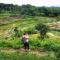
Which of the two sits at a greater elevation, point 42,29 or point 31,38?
point 42,29

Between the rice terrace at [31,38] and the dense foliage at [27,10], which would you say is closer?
the rice terrace at [31,38]

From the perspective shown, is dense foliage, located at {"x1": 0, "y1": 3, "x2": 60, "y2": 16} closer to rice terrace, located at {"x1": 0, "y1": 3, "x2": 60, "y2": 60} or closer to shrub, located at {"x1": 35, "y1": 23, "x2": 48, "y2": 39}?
rice terrace, located at {"x1": 0, "y1": 3, "x2": 60, "y2": 60}

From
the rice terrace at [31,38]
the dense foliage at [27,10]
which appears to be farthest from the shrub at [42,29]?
the dense foliage at [27,10]

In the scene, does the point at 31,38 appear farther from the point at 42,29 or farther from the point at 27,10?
the point at 27,10

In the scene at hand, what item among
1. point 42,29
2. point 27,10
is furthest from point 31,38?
point 27,10

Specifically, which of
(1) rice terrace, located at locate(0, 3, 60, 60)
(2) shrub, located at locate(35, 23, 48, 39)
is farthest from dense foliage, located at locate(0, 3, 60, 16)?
(2) shrub, located at locate(35, 23, 48, 39)

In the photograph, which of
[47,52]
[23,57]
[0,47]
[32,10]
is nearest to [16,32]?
[0,47]

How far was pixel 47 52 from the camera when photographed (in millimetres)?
21281

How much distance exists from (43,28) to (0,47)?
9.15 metres

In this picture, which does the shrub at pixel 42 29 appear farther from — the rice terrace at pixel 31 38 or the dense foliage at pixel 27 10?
the dense foliage at pixel 27 10

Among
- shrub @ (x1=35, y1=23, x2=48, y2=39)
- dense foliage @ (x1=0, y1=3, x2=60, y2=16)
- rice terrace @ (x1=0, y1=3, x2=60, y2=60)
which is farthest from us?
dense foliage @ (x1=0, y1=3, x2=60, y2=16)

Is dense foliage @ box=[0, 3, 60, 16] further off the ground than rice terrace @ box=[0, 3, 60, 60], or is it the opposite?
rice terrace @ box=[0, 3, 60, 60]

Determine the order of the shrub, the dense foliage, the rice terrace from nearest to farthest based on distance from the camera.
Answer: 1. the rice terrace
2. the shrub
3. the dense foliage

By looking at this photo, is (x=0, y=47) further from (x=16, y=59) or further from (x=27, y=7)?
(x=27, y=7)
